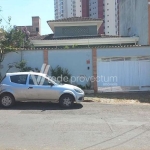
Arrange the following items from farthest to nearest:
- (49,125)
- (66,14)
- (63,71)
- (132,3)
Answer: (66,14) < (132,3) < (63,71) < (49,125)

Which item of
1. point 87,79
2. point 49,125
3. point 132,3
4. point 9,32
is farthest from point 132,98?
point 132,3

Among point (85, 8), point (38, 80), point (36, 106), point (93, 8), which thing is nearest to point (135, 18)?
point (38, 80)

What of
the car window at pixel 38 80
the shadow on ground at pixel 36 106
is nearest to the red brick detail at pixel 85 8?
the shadow on ground at pixel 36 106

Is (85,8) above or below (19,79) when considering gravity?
above

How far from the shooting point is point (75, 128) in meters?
7.42

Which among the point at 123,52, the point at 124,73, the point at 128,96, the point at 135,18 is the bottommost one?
the point at 128,96

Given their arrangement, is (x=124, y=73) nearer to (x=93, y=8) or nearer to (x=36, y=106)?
(x=36, y=106)

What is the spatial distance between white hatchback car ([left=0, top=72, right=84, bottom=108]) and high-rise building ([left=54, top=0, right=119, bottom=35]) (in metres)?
79.4

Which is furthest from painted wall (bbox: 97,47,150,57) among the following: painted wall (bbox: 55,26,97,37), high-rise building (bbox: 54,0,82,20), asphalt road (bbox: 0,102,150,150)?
high-rise building (bbox: 54,0,82,20)

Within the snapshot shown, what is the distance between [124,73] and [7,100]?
26.5 feet

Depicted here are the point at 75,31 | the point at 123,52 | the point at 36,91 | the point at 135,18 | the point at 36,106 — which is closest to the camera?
the point at 36,91

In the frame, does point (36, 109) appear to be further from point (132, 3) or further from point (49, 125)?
point (132, 3)

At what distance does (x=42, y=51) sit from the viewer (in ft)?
53.0

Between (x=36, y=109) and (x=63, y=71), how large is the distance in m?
5.57
